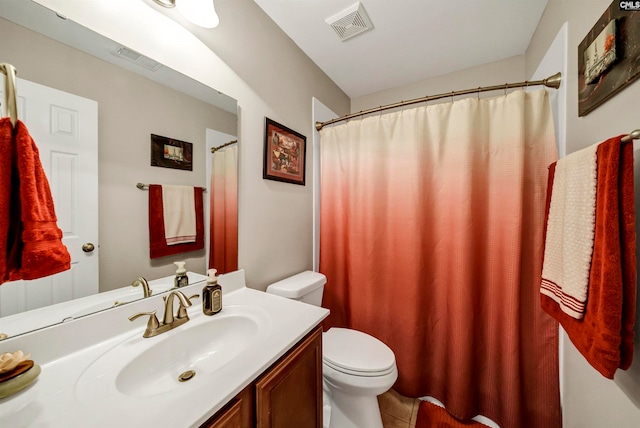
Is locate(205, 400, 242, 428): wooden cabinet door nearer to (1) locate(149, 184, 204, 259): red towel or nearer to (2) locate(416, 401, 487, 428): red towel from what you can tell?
(1) locate(149, 184, 204, 259): red towel

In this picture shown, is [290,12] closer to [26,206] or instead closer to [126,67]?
[126,67]

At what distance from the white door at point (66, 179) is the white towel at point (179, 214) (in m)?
0.21

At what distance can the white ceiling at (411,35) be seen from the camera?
1242 millimetres

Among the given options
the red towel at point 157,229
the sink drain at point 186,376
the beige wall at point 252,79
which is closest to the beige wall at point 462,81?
the beige wall at point 252,79

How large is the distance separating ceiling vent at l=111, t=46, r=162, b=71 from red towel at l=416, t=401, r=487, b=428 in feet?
7.26

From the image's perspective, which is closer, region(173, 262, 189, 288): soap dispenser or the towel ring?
the towel ring

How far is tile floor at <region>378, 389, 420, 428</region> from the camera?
1.29 meters

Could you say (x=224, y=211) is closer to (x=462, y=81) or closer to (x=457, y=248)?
(x=457, y=248)

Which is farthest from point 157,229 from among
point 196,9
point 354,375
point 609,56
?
point 609,56

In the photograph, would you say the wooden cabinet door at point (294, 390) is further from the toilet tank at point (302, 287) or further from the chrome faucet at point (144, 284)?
the chrome faucet at point (144, 284)

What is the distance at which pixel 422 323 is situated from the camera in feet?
4.66

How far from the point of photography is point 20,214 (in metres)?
0.49

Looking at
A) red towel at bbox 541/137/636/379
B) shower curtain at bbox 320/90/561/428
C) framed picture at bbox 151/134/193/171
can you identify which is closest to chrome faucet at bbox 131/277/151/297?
framed picture at bbox 151/134/193/171

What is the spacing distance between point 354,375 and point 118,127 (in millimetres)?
1443
